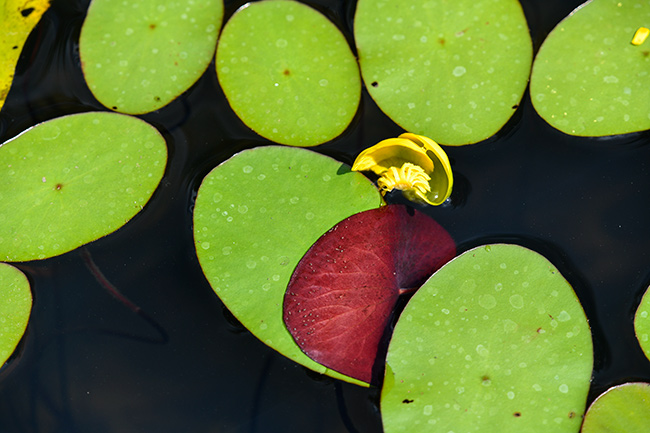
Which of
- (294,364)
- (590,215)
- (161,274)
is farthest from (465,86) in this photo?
(161,274)

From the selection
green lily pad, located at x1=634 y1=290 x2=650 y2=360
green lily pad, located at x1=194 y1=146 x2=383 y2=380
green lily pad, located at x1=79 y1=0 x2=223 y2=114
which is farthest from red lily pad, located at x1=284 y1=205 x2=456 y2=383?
green lily pad, located at x1=79 y1=0 x2=223 y2=114

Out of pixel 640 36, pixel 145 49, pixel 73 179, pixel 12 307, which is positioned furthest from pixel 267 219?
pixel 640 36

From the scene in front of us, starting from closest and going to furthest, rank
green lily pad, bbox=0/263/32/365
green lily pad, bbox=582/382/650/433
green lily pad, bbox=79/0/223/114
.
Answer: green lily pad, bbox=582/382/650/433 → green lily pad, bbox=0/263/32/365 → green lily pad, bbox=79/0/223/114

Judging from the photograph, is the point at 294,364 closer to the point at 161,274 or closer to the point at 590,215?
the point at 161,274

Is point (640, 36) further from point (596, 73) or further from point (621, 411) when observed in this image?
point (621, 411)

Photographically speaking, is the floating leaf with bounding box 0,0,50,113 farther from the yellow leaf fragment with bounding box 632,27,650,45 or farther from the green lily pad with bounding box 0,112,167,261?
the yellow leaf fragment with bounding box 632,27,650,45

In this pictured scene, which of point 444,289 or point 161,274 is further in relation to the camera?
point 161,274

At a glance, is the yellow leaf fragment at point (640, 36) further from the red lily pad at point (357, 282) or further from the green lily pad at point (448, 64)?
the red lily pad at point (357, 282)
